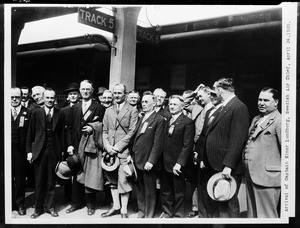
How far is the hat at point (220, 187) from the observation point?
4.08m

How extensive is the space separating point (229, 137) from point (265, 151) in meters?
0.41

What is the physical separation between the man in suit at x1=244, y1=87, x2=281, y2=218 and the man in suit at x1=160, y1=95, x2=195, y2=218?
0.64 m

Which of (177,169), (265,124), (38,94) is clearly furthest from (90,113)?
(265,124)

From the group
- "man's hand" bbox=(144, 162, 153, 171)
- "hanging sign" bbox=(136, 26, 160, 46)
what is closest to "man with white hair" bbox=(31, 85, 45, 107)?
"hanging sign" bbox=(136, 26, 160, 46)

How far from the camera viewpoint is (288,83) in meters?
4.23

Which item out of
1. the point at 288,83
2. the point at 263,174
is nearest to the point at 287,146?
the point at 263,174

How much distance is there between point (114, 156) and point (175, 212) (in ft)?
2.92

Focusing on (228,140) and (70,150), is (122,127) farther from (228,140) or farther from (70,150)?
(228,140)

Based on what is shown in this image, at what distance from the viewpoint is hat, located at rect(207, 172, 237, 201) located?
4.08 metres

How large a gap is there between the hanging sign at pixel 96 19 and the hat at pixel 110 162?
138 cm

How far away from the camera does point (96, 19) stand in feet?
13.9

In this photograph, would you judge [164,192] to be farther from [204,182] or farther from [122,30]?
[122,30]

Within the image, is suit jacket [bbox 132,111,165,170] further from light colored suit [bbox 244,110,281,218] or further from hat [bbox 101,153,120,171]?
light colored suit [bbox 244,110,281,218]

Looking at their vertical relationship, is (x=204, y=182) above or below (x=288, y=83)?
below
